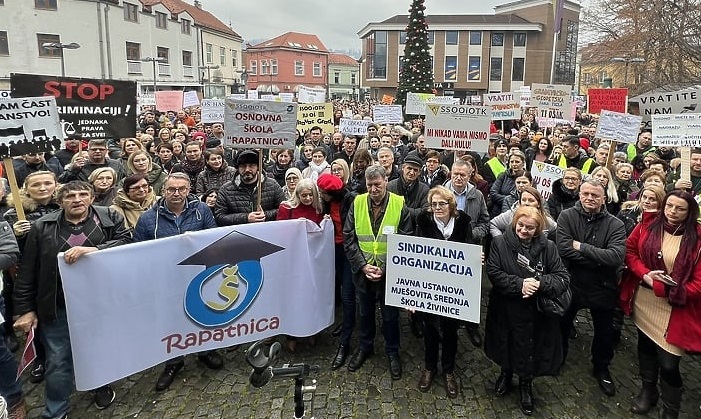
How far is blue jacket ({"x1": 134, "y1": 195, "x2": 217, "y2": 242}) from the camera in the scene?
4395 millimetres

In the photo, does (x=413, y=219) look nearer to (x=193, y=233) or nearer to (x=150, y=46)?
(x=193, y=233)

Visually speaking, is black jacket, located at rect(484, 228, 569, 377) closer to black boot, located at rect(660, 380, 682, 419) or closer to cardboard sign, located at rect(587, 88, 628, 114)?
black boot, located at rect(660, 380, 682, 419)

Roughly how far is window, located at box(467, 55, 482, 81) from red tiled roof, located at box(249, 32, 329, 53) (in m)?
40.0

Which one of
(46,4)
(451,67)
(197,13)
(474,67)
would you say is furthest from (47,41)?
(474,67)

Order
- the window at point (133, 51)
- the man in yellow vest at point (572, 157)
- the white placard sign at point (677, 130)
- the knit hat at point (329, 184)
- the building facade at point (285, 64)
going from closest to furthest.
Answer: the knit hat at point (329, 184)
the white placard sign at point (677, 130)
the man in yellow vest at point (572, 157)
the window at point (133, 51)
the building facade at point (285, 64)

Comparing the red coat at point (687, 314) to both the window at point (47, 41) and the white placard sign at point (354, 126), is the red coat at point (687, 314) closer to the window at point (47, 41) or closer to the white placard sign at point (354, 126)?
the white placard sign at point (354, 126)

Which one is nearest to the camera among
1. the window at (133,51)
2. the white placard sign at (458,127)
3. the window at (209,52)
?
the white placard sign at (458,127)

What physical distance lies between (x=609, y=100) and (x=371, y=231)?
859cm

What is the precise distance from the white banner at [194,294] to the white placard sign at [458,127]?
2.77m

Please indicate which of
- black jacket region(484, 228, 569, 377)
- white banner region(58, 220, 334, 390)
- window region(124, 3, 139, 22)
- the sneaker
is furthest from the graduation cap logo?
window region(124, 3, 139, 22)

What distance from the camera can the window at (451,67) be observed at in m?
58.1

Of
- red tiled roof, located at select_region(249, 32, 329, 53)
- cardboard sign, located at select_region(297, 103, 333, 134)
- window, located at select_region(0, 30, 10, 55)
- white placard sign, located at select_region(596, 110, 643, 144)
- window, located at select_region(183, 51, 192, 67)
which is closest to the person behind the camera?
white placard sign, located at select_region(596, 110, 643, 144)

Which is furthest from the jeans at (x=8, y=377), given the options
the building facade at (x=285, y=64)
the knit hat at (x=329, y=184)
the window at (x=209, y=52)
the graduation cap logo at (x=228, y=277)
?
the building facade at (x=285, y=64)

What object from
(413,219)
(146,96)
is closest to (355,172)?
(413,219)
